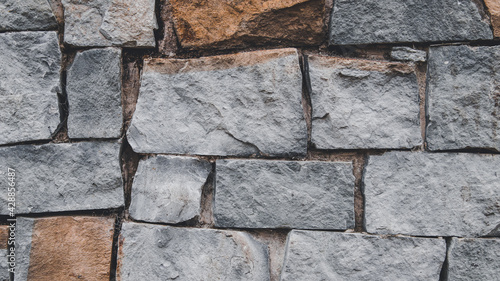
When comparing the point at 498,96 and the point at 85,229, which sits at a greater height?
the point at 498,96

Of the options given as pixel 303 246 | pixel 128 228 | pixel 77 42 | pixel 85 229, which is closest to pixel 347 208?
pixel 303 246

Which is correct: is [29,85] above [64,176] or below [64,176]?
above

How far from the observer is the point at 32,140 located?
1.23 m

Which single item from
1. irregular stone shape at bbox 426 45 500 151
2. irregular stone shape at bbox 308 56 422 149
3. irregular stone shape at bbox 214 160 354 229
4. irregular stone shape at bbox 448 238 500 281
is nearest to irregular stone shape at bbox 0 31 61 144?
irregular stone shape at bbox 214 160 354 229

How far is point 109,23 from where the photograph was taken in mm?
1216

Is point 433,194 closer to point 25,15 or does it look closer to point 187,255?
point 187,255

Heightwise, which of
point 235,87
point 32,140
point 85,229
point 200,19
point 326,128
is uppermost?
point 200,19

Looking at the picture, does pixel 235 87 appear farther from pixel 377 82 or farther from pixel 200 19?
pixel 377 82

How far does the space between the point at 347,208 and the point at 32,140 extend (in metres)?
1.14

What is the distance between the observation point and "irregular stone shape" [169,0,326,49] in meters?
1.19

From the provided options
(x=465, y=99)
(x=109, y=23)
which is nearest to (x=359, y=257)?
(x=465, y=99)

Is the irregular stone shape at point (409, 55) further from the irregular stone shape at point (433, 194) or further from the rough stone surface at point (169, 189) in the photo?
the rough stone surface at point (169, 189)

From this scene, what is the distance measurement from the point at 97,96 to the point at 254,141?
0.58 m

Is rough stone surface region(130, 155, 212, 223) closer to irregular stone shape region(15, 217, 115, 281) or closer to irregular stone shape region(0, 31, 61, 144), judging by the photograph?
irregular stone shape region(15, 217, 115, 281)
